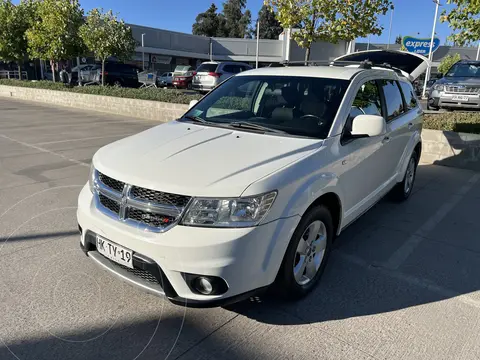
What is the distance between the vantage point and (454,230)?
14.6ft

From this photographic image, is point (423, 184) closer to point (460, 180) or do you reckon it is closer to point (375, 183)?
point (460, 180)

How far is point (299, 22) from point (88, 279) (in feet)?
33.9

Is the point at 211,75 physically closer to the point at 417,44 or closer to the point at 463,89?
the point at 463,89

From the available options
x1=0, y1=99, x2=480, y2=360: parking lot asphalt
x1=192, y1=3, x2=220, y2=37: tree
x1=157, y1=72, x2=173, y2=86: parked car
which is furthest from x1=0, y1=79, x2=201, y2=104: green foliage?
x1=192, y1=3, x2=220, y2=37: tree

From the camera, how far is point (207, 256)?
2.27 metres

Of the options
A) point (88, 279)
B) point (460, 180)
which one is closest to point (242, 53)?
point (460, 180)

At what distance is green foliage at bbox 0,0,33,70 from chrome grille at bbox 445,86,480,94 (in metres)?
21.6

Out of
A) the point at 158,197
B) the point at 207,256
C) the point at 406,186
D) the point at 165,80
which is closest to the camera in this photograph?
the point at 207,256

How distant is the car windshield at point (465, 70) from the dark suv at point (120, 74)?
18.4 metres

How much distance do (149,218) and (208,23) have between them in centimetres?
8273

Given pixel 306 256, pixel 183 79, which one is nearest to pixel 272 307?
pixel 306 256

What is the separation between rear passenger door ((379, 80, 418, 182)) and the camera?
13.9 feet

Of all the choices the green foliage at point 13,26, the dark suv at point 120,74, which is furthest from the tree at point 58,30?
the dark suv at point 120,74

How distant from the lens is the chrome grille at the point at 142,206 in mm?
2365
